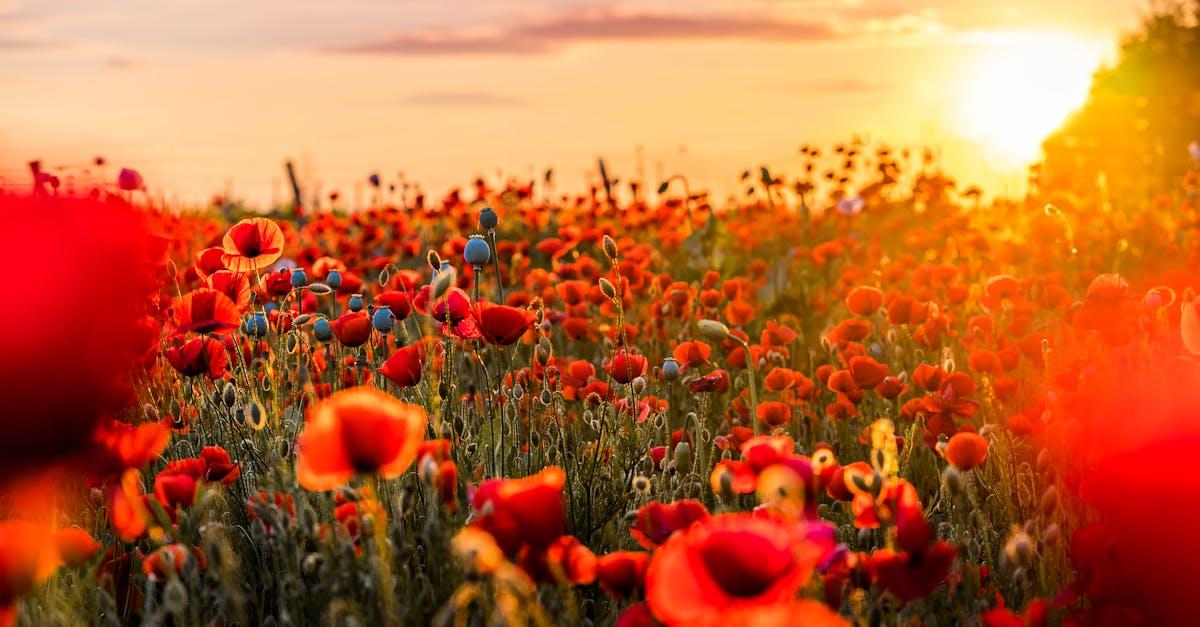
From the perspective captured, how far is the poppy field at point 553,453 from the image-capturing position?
5.79 ft

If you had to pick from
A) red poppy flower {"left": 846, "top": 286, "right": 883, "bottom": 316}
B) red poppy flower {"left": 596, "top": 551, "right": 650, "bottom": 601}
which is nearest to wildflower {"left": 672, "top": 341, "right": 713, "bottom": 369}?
red poppy flower {"left": 846, "top": 286, "right": 883, "bottom": 316}

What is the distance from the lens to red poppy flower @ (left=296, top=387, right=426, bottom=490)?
5.39ft

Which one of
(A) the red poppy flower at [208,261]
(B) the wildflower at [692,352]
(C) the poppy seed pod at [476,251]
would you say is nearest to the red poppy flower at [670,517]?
(C) the poppy seed pod at [476,251]

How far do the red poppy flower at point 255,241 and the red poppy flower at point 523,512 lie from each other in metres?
1.33

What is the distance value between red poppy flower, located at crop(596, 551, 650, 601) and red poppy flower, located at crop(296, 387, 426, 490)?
350 mm

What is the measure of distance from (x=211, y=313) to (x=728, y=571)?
64.8 inches

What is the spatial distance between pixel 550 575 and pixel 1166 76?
23890 mm

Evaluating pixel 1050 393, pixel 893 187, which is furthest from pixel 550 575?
pixel 893 187

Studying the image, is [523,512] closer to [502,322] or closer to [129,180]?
[502,322]

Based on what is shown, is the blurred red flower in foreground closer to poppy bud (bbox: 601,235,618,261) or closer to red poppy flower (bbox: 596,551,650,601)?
poppy bud (bbox: 601,235,618,261)

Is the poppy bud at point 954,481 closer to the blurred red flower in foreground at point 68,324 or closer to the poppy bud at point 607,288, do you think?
the poppy bud at point 607,288

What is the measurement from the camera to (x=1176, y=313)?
13.7 feet

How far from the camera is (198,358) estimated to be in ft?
8.88

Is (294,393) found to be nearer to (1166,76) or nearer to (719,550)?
(719,550)
